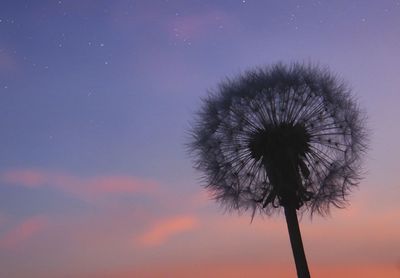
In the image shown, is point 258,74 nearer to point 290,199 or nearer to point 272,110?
point 272,110

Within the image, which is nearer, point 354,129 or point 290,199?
point 290,199

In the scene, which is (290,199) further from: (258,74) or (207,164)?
(258,74)

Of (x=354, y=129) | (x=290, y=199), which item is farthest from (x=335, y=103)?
(x=290, y=199)

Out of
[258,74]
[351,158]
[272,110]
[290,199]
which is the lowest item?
[290,199]

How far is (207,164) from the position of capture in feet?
53.6

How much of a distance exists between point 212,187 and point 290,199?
6.87ft

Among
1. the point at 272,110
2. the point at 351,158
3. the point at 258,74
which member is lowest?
the point at 351,158

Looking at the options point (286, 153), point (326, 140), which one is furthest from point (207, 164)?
point (326, 140)

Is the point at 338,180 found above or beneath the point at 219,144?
beneath

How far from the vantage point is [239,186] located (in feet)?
52.8

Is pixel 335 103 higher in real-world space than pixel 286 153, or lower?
higher

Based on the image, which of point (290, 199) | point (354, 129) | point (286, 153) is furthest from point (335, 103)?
point (290, 199)

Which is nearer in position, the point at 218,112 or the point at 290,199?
the point at 290,199

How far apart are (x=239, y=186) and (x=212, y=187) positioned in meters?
0.70
